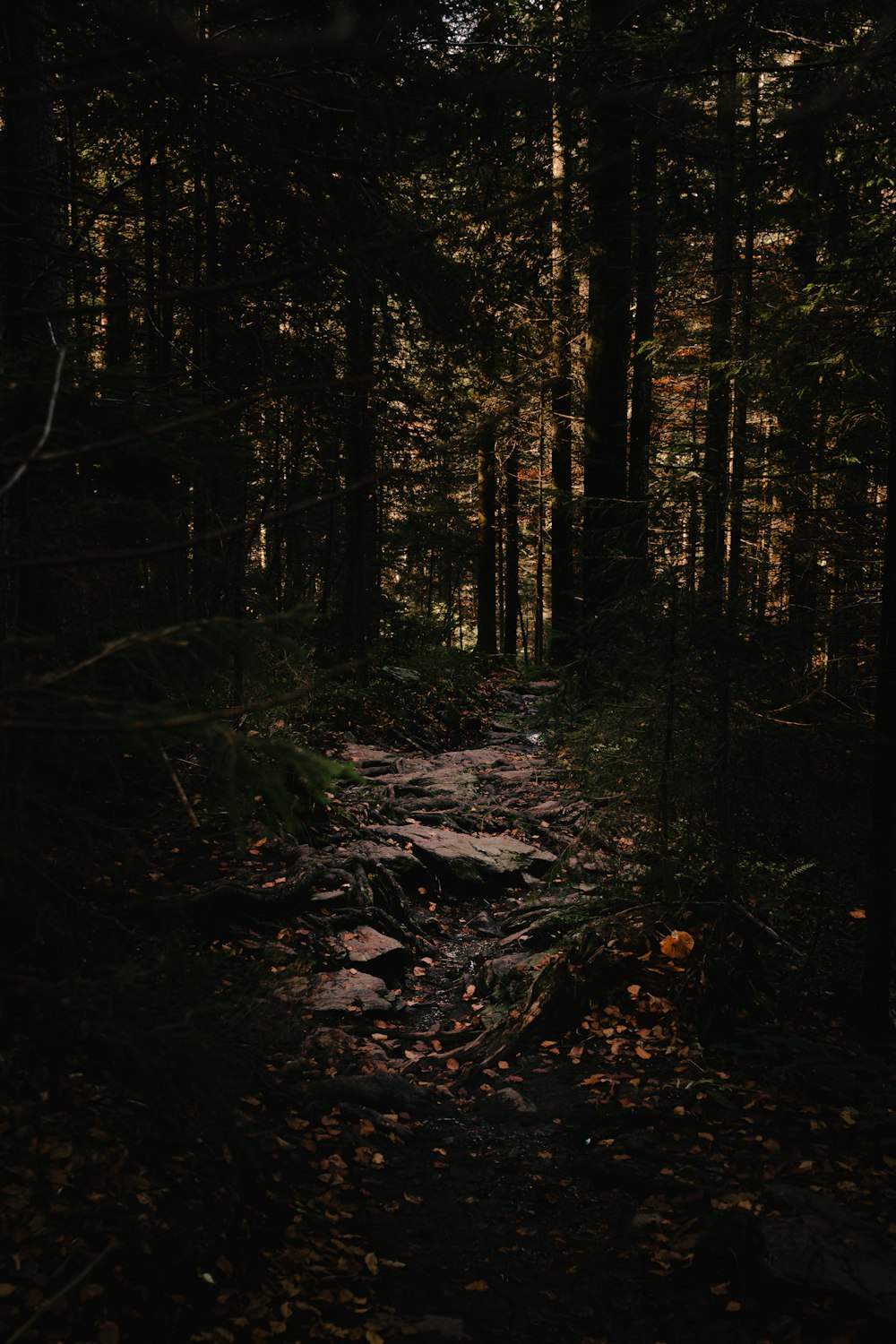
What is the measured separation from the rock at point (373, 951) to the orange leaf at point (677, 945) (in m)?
2.40

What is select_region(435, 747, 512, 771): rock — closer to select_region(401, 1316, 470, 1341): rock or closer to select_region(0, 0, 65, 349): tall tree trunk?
select_region(0, 0, 65, 349): tall tree trunk

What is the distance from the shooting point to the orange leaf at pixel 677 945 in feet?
20.5

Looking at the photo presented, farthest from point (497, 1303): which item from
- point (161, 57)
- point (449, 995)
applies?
→ point (161, 57)

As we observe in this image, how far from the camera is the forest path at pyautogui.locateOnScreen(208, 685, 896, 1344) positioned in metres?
3.72

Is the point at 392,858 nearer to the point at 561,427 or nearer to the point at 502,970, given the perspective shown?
the point at 502,970

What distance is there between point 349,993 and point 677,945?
8.71ft

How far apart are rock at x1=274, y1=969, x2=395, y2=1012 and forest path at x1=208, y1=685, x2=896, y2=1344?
0.02m

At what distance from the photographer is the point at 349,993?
6.68 metres

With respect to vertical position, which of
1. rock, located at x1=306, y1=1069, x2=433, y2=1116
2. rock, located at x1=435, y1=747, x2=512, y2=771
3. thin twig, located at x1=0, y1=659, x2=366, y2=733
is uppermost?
thin twig, located at x1=0, y1=659, x2=366, y2=733

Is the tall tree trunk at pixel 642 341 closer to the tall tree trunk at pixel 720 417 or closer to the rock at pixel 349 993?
the tall tree trunk at pixel 720 417

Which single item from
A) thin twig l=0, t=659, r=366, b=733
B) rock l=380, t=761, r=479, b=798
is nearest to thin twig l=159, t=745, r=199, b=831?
thin twig l=0, t=659, r=366, b=733

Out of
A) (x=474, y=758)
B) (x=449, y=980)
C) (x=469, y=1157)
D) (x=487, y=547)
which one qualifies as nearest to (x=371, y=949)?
(x=449, y=980)

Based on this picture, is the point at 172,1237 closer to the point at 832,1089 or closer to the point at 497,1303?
the point at 497,1303

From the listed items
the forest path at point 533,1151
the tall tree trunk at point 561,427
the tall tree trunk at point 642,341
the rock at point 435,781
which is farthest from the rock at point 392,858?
the tall tree trunk at point 561,427
